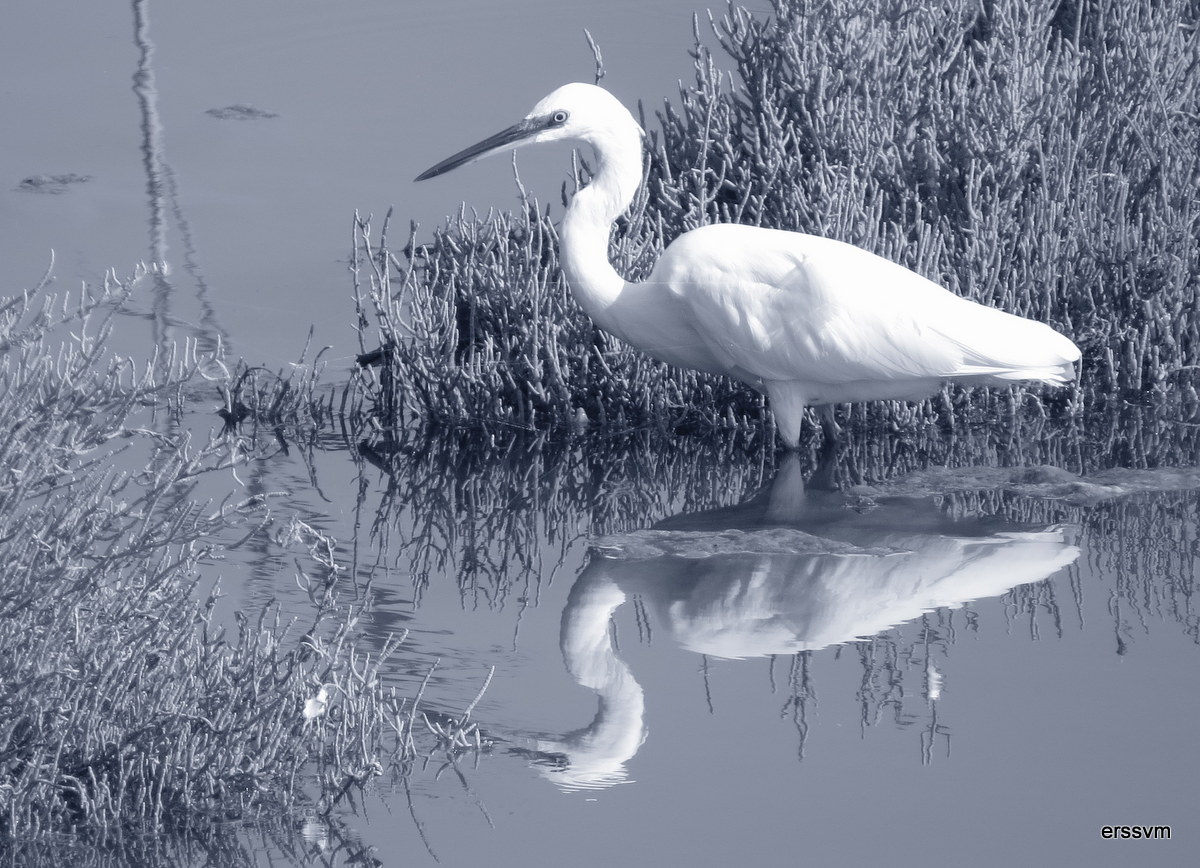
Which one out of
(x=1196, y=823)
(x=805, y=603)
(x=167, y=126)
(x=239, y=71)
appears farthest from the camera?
(x=239, y=71)

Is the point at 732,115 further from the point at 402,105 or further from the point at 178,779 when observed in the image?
the point at 178,779

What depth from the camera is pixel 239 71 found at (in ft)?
38.5

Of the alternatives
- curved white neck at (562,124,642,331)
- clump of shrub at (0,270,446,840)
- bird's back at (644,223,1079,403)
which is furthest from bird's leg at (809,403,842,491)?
clump of shrub at (0,270,446,840)

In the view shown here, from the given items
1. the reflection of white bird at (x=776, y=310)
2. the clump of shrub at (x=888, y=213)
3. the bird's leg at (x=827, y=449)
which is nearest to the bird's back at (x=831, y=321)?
the reflection of white bird at (x=776, y=310)

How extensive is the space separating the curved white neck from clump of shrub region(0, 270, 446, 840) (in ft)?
8.60

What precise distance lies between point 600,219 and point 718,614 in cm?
187

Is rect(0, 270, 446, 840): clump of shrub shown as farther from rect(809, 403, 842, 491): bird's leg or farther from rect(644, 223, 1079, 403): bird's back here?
rect(809, 403, 842, 491): bird's leg

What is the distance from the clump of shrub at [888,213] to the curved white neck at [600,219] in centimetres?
45

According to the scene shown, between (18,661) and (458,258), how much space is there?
3886mm

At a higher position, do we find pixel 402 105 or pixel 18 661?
pixel 402 105

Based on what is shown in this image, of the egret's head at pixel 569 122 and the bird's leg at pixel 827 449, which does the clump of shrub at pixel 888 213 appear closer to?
the bird's leg at pixel 827 449

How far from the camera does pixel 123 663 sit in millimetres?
3531

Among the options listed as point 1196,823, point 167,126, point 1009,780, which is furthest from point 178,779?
point 167,126

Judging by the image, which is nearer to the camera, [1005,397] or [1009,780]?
[1009,780]
